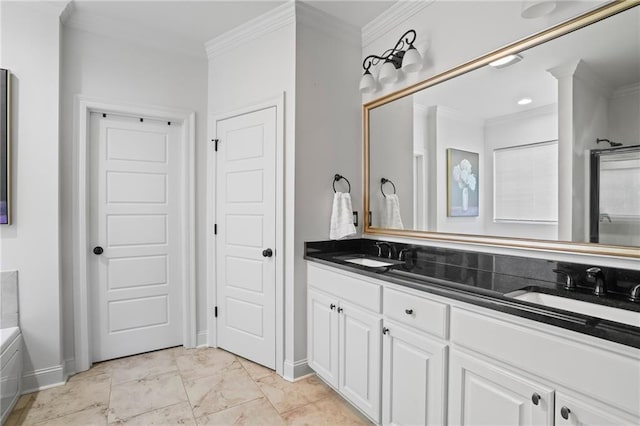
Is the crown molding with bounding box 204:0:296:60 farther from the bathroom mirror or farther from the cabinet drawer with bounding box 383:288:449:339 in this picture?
the cabinet drawer with bounding box 383:288:449:339

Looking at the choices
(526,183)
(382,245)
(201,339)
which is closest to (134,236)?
(201,339)

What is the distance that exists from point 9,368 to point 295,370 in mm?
1738

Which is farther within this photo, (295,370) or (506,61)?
(295,370)

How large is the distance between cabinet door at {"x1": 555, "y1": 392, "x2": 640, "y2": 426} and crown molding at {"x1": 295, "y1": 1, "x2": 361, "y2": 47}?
2.55m

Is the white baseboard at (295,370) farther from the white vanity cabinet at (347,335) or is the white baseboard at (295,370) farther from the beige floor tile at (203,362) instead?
the beige floor tile at (203,362)

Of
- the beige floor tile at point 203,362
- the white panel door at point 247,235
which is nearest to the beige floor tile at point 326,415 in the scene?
the white panel door at point 247,235

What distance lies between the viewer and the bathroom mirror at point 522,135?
144 cm

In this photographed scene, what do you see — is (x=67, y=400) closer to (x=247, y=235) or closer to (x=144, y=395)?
(x=144, y=395)

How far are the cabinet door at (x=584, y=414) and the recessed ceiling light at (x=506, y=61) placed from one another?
1550 mm

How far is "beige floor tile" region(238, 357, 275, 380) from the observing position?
2.51m

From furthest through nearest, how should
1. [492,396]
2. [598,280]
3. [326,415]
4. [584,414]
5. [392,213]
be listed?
[392,213] → [326,415] → [598,280] → [492,396] → [584,414]

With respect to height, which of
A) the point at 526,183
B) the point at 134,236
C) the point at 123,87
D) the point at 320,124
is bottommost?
the point at 134,236

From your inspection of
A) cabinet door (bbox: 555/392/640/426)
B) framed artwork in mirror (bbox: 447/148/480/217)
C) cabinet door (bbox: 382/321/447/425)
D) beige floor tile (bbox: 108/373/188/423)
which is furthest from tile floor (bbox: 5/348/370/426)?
framed artwork in mirror (bbox: 447/148/480/217)

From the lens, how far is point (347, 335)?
204 centimetres
